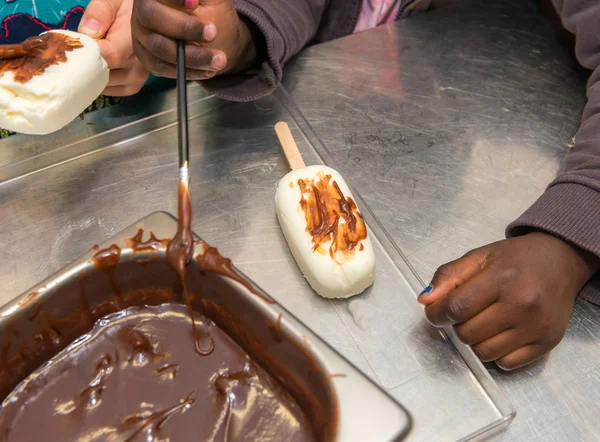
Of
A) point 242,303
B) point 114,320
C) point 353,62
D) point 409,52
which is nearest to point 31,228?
point 114,320

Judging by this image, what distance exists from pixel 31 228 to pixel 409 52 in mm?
885

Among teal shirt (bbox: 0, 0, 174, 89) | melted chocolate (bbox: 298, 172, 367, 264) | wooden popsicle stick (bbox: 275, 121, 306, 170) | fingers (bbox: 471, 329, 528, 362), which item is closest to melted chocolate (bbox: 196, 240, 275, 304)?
melted chocolate (bbox: 298, 172, 367, 264)

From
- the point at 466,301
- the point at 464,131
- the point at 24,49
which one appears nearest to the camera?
the point at 466,301

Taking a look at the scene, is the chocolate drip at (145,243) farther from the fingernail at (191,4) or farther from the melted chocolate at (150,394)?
the fingernail at (191,4)

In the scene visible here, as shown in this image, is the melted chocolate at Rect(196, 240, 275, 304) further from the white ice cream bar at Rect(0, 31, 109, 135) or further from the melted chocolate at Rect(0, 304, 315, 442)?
the white ice cream bar at Rect(0, 31, 109, 135)

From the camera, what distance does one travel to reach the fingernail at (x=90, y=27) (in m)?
0.95

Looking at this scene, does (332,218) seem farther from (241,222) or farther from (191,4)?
(191,4)

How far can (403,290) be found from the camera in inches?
32.5

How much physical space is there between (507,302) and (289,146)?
0.45m

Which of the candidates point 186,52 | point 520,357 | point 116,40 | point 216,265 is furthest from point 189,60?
point 520,357

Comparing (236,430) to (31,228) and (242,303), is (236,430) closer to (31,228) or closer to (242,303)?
(242,303)

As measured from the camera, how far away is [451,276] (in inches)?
30.0

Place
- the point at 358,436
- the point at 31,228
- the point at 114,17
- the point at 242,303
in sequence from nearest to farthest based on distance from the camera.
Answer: the point at 358,436
the point at 242,303
the point at 31,228
the point at 114,17

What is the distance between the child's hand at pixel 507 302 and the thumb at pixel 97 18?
0.74 metres
